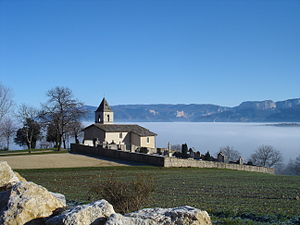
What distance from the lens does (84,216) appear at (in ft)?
17.4

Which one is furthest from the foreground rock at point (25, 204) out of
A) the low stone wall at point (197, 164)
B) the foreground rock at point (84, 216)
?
the low stone wall at point (197, 164)

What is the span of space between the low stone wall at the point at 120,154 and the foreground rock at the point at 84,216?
1149 inches

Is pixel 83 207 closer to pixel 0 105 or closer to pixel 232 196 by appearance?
Result: pixel 232 196

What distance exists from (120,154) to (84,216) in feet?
116

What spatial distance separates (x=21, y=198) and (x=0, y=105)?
168 feet

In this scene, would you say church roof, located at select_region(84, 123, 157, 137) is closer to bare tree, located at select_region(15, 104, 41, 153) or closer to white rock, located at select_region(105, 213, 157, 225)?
bare tree, located at select_region(15, 104, 41, 153)

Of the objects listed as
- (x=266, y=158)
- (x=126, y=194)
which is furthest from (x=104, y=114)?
(x=126, y=194)

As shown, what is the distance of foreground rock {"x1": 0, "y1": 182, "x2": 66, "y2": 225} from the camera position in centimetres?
557

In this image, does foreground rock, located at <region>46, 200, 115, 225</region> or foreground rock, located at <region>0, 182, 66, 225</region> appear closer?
foreground rock, located at <region>46, 200, 115, 225</region>

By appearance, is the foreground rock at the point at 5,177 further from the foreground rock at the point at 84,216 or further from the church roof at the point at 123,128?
the church roof at the point at 123,128

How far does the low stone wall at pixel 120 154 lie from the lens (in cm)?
3559

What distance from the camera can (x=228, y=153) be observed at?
10519 centimetres

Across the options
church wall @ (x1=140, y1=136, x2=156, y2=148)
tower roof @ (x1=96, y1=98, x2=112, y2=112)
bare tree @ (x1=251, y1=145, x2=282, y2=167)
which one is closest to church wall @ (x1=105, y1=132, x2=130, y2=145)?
church wall @ (x1=140, y1=136, x2=156, y2=148)

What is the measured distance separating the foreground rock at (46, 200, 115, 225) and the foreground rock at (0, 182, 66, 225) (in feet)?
1.46
